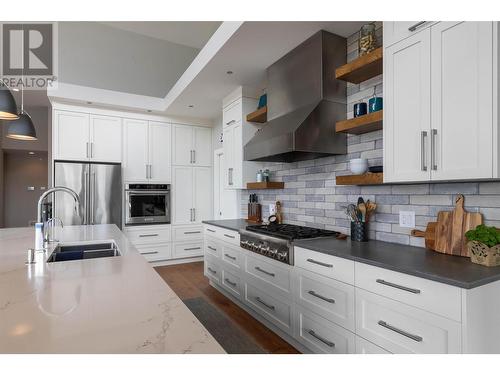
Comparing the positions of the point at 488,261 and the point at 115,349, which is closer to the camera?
the point at 115,349

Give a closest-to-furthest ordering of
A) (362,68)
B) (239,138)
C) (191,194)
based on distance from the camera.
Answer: (362,68) → (239,138) → (191,194)

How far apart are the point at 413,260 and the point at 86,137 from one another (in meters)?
4.58

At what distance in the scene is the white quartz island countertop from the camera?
696 millimetres

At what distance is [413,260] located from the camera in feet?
5.34

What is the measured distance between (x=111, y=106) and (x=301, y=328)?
418 centimetres

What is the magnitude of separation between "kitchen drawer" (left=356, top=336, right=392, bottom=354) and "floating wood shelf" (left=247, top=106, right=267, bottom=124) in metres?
2.52

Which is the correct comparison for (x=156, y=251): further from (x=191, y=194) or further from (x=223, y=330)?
(x=223, y=330)

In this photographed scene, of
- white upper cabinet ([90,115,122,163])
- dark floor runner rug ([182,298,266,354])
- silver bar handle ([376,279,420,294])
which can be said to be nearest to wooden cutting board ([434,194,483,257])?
silver bar handle ([376,279,420,294])

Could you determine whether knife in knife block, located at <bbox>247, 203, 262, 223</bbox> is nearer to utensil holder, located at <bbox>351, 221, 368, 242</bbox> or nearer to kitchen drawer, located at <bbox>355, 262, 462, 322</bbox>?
utensil holder, located at <bbox>351, 221, 368, 242</bbox>

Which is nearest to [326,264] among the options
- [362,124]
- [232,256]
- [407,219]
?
[407,219]
